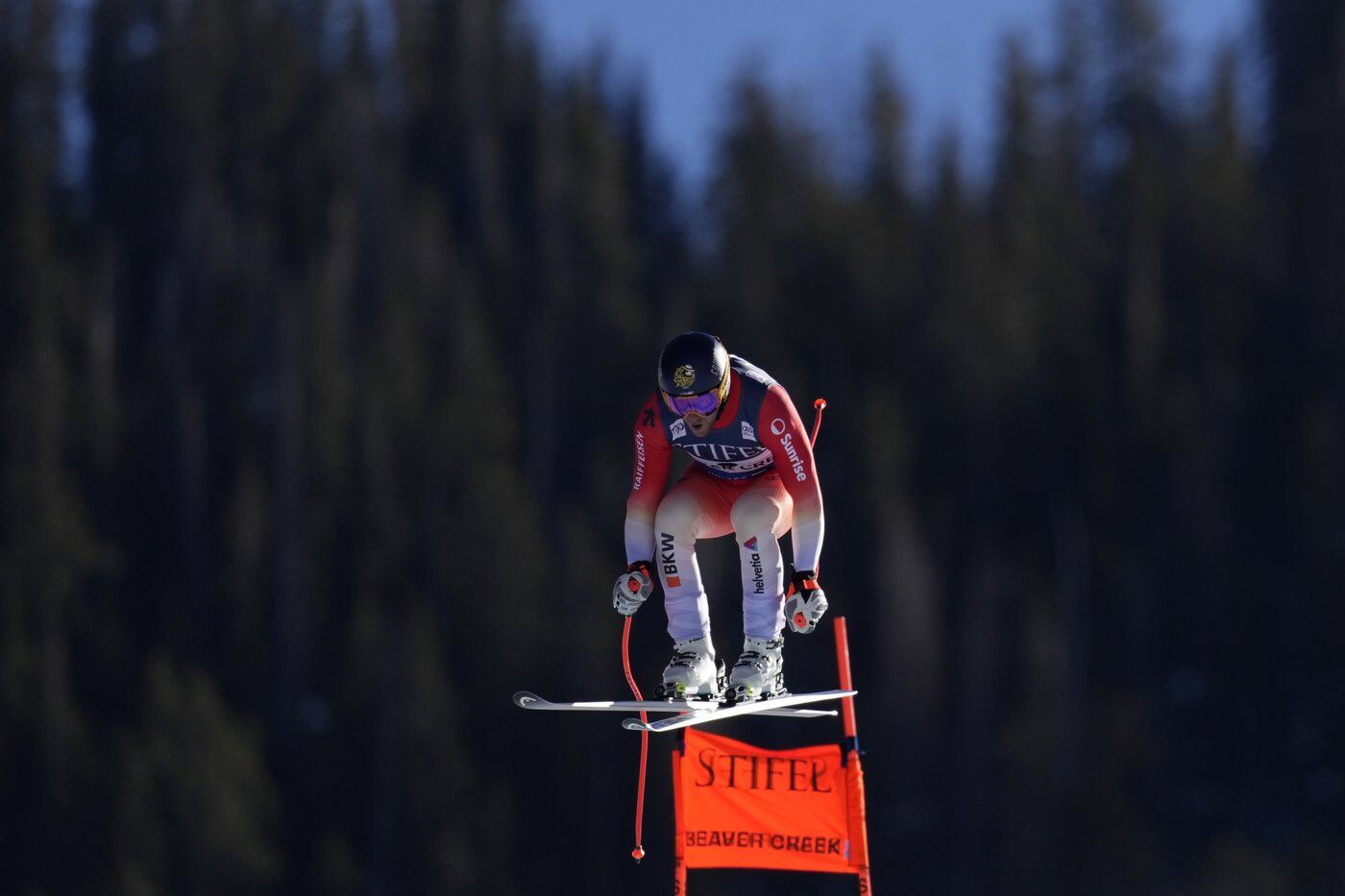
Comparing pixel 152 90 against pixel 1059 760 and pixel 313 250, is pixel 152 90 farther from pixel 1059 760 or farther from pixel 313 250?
pixel 1059 760

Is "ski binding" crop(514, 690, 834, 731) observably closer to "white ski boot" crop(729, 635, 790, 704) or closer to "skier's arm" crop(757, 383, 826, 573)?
"white ski boot" crop(729, 635, 790, 704)

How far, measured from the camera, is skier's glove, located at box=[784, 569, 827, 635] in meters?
10.9

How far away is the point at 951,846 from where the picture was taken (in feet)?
146

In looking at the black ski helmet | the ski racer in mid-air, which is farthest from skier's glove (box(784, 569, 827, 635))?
the black ski helmet

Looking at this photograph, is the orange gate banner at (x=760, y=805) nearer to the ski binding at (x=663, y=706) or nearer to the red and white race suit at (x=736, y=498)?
the ski binding at (x=663, y=706)

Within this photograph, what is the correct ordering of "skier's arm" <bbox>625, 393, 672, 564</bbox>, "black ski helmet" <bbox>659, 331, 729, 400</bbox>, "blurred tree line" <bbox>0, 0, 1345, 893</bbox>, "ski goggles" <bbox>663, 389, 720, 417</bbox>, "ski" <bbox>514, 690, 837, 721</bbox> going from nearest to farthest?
1. "ski" <bbox>514, 690, 837, 721</bbox>
2. "black ski helmet" <bbox>659, 331, 729, 400</bbox>
3. "ski goggles" <bbox>663, 389, 720, 417</bbox>
4. "skier's arm" <bbox>625, 393, 672, 564</bbox>
5. "blurred tree line" <bbox>0, 0, 1345, 893</bbox>

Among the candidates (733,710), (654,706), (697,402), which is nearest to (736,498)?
(697,402)

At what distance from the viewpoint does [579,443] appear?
2085 inches

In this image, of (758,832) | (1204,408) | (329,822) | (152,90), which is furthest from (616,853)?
(758,832)

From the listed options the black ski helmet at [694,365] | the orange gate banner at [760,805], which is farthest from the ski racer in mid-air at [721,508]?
the orange gate banner at [760,805]

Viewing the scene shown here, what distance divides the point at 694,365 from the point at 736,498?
974 mm

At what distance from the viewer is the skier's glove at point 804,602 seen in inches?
428

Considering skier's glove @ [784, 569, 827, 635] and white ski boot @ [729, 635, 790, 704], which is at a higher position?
skier's glove @ [784, 569, 827, 635]

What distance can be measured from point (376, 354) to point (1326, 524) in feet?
77.5
